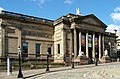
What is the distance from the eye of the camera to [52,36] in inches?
2456

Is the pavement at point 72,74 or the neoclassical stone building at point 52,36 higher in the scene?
the neoclassical stone building at point 52,36

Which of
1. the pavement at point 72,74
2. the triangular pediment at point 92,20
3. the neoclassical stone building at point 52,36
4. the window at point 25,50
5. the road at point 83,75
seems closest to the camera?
the road at point 83,75

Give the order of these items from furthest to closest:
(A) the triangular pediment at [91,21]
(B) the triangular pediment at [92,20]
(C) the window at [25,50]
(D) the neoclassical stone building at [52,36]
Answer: (A) the triangular pediment at [91,21] → (B) the triangular pediment at [92,20] → (C) the window at [25,50] → (D) the neoclassical stone building at [52,36]

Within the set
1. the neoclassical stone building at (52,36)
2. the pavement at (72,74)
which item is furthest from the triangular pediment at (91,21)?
the pavement at (72,74)

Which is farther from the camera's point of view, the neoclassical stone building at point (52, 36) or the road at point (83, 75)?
the neoclassical stone building at point (52, 36)

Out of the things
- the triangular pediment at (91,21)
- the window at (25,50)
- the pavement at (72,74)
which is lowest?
the pavement at (72,74)

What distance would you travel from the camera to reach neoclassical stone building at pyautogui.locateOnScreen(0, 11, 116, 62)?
176ft

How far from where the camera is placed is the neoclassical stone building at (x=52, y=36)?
5372cm

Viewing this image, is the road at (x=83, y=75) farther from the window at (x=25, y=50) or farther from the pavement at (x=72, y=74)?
the window at (x=25, y=50)

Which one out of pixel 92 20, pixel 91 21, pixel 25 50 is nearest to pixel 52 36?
pixel 25 50

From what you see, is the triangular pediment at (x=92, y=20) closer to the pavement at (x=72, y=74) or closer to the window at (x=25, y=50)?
the window at (x=25, y=50)

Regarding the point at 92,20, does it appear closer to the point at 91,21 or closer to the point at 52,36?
the point at 91,21

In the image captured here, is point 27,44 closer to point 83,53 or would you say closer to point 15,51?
point 15,51

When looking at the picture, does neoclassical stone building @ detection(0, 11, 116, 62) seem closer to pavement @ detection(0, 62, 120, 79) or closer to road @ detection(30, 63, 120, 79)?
pavement @ detection(0, 62, 120, 79)
